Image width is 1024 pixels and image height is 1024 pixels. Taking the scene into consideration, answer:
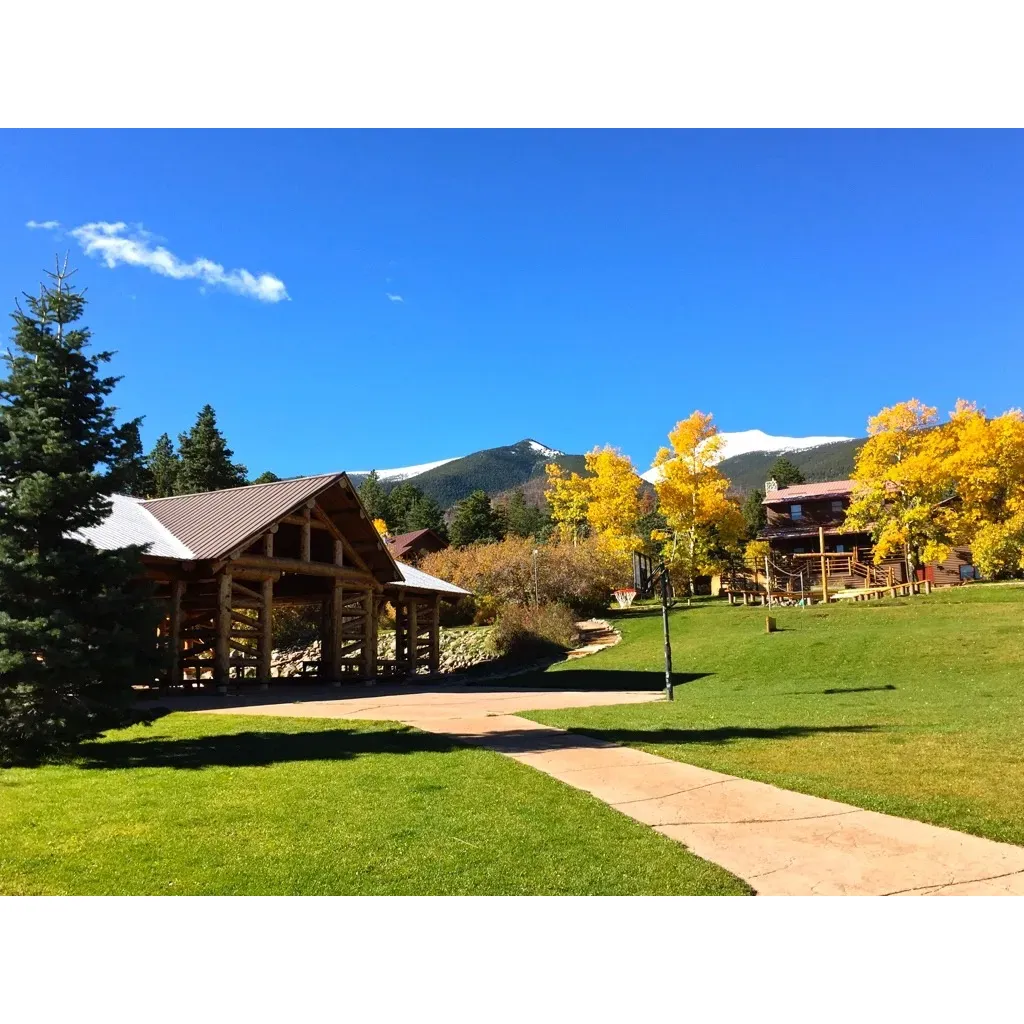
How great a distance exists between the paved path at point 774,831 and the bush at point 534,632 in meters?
18.9

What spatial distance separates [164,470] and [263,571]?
54.5 m

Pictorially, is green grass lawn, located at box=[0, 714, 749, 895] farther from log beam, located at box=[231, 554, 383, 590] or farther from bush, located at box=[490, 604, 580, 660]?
bush, located at box=[490, 604, 580, 660]

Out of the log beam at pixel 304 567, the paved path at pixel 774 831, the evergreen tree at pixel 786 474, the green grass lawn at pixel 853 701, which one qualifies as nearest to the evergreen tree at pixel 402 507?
the evergreen tree at pixel 786 474

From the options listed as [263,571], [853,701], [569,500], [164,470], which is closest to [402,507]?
[164,470]

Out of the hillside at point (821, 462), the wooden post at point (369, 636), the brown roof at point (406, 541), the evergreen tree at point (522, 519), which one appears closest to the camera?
the wooden post at point (369, 636)

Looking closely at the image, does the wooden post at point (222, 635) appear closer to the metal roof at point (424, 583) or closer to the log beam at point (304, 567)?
the log beam at point (304, 567)

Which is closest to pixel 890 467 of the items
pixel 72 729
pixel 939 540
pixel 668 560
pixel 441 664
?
pixel 939 540

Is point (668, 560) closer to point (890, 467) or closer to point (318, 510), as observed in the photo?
point (890, 467)

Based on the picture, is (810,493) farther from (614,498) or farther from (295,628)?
(295,628)

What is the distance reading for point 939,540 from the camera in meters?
35.7

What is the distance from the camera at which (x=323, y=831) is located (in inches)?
224

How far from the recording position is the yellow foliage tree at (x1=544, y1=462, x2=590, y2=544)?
4766 centimetres

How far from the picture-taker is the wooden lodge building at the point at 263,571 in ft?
57.0
